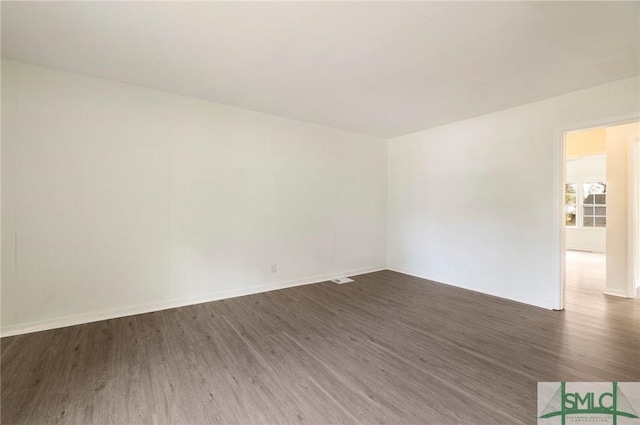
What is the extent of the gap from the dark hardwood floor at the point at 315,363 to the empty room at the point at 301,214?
0.07ft

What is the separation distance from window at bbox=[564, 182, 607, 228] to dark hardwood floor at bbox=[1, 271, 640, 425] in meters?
6.08

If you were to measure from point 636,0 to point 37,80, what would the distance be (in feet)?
17.5

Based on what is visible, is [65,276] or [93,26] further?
[65,276]

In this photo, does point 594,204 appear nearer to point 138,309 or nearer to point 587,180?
point 587,180

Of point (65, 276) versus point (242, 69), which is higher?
point (242, 69)

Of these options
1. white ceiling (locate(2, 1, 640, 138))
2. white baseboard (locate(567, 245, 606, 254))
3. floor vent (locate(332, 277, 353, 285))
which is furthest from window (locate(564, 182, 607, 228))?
floor vent (locate(332, 277, 353, 285))

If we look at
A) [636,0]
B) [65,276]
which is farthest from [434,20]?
[65,276]

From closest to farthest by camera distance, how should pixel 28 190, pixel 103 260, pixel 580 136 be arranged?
1. pixel 28 190
2. pixel 103 260
3. pixel 580 136

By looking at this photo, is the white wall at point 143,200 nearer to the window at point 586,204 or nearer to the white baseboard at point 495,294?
the white baseboard at point 495,294

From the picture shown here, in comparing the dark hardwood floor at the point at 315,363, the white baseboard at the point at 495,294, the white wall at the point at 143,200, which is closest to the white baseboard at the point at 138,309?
the white wall at the point at 143,200

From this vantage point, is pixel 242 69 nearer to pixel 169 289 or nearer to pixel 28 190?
pixel 28 190

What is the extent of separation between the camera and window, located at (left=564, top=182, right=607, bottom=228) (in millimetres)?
8047

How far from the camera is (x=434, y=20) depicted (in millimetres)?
2125

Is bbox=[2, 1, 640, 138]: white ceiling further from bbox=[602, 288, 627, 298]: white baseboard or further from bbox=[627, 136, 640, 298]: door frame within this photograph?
bbox=[602, 288, 627, 298]: white baseboard
